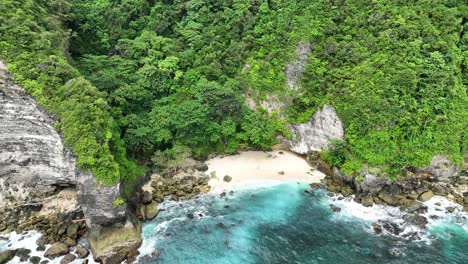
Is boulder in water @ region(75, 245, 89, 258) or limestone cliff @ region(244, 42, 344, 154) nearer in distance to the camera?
boulder in water @ region(75, 245, 89, 258)

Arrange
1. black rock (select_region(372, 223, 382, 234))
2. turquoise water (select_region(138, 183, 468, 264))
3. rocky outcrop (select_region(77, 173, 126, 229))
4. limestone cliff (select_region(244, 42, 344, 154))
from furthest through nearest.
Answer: limestone cliff (select_region(244, 42, 344, 154)) → black rock (select_region(372, 223, 382, 234)) → turquoise water (select_region(138, 183, 468, 264)) → rocky outcrop (select_region(77, 173, 126, 229))

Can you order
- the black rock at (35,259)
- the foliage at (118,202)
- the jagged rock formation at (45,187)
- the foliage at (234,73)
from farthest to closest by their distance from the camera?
the foliage at (234,73) → the foliage at (118,202) → the jagged rock formation at (45,187) → the black rock at (35,259)

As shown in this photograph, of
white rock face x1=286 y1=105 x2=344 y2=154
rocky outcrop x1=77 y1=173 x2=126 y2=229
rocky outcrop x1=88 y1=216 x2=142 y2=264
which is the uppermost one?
white rock face x1=286 y1=105 x2=344 y2=154

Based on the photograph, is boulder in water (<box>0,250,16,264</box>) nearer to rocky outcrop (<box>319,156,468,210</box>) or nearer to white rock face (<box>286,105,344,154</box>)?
white rock face (<box>286,105,344,154</box>)

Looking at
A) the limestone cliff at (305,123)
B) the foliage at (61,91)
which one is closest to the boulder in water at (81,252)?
the foliage at (61,91)

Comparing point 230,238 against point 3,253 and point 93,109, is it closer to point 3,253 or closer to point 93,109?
point 93,109

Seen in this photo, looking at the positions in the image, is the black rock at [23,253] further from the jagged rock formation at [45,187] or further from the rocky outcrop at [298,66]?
the rocky outcrop at [298,66]

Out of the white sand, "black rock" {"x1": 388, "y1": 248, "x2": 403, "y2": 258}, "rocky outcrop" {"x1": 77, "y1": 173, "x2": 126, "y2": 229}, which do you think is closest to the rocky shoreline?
"rocky outcrop" {"x1": 77, "y1": 173, "x2": 126, "y2": 229}
